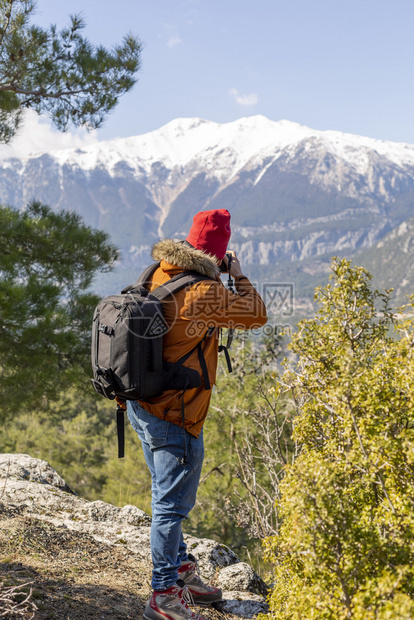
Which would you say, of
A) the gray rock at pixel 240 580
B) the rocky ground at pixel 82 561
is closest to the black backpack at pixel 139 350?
the rocky ground at pixel 82 561

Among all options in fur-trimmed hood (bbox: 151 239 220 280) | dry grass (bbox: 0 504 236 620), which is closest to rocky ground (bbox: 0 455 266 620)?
dry grass (bbox: 0 504 236 620)

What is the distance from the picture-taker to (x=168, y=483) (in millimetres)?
2283

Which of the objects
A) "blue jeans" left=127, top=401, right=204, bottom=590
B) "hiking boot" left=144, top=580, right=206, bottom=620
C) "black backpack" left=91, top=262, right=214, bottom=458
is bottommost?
"hiking boot" left=144, top=580, right=206, bottom=620

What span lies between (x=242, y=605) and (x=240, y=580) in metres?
0.33

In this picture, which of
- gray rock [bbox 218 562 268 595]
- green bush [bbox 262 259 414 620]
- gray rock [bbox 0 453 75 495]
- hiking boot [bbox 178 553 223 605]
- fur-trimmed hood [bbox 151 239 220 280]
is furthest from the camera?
gray rock [bbox 0 453 75 495]

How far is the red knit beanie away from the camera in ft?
7.86

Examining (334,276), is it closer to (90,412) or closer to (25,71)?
(25,71)

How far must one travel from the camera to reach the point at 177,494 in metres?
2.31

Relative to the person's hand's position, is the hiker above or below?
below

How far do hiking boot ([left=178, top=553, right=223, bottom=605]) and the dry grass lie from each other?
0.07m

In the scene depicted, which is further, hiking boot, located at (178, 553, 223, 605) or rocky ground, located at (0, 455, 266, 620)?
hiking boot, located at (178, 553, 223, 605)

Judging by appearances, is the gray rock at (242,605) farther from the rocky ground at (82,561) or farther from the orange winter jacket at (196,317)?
the orange winter jacket at (196,317)

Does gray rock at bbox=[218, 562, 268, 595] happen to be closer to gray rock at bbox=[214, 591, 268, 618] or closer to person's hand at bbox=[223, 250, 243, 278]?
gray rock at bbox=[214, 591, 268, 618]

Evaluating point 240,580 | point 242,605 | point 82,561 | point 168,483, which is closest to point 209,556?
point 240,580
